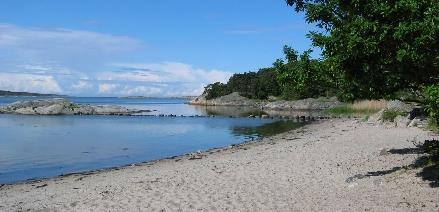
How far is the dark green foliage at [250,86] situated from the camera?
15595 cm

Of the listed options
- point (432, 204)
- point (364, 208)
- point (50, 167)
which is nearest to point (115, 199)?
point (364, 208)

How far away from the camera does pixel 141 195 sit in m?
16.9

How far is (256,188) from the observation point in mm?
16938

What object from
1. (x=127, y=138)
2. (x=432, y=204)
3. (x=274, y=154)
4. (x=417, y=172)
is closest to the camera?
(x=432, y=204)

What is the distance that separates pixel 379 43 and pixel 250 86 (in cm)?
15405

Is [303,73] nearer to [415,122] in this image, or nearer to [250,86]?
[415,122]

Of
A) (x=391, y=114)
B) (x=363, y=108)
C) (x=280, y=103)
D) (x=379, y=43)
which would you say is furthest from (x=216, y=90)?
(x=379, y=43)

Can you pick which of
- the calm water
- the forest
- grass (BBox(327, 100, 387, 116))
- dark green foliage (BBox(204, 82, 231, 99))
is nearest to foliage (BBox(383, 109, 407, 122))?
the calm water

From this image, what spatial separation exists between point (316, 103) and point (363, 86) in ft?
370

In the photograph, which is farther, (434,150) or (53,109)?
(53,109)

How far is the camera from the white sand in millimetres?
14016

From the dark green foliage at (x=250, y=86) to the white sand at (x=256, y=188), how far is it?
124174mm

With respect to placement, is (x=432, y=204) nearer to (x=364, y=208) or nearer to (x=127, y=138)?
(x=364, y=208)

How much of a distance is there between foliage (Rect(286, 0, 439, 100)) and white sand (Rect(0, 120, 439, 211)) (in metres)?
3.04
